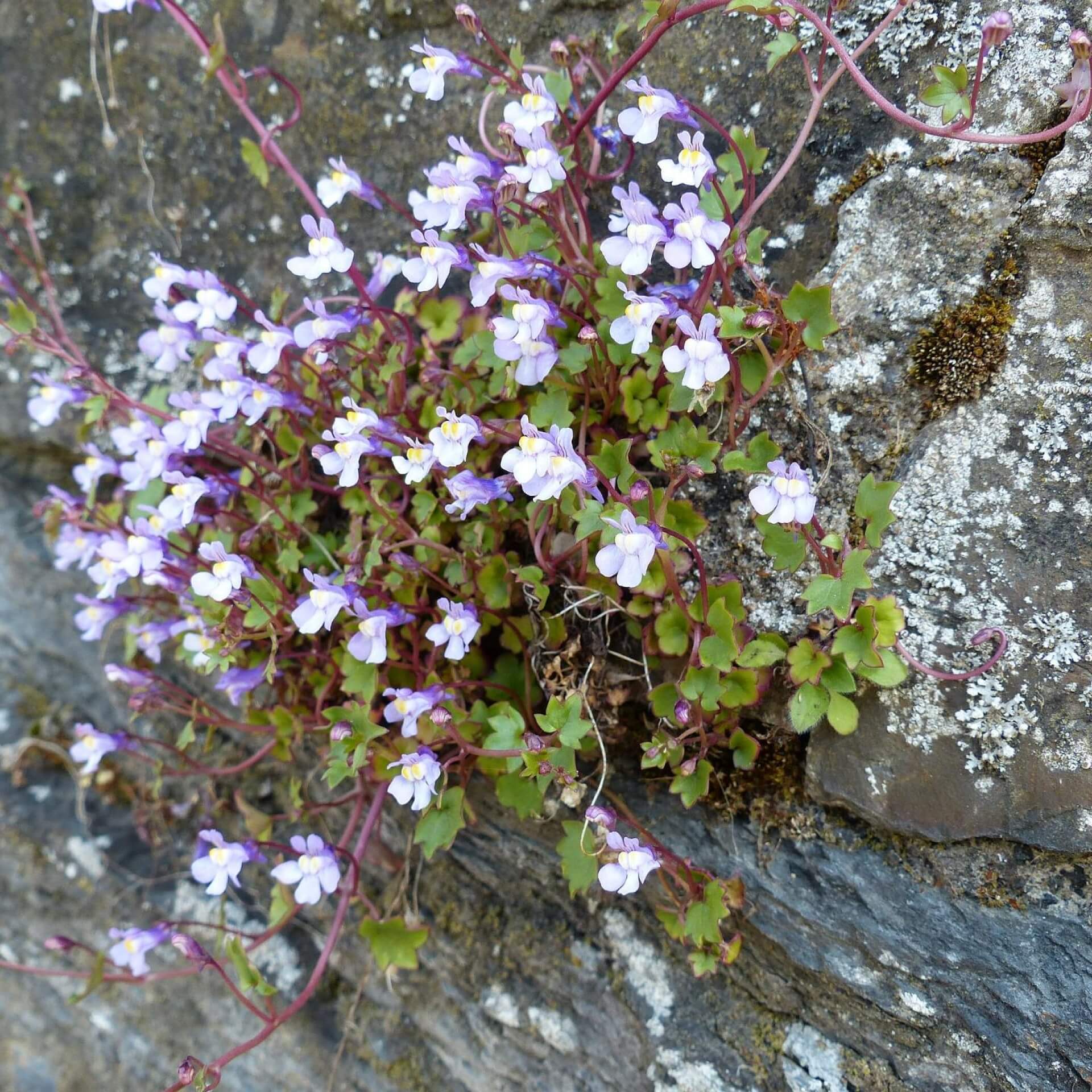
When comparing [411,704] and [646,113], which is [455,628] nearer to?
[411,704]

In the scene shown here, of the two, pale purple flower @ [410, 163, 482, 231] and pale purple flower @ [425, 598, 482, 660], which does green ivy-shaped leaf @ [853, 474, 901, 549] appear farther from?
pale purple flower @ [410, 163, 482, 231]

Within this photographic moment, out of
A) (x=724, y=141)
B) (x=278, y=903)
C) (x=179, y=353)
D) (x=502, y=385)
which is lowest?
(x=278, y=903)

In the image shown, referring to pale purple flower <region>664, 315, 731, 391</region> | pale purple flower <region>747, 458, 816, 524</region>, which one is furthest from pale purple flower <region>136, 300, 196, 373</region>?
pale purple flower <region>747, 458, 816, 524</region>

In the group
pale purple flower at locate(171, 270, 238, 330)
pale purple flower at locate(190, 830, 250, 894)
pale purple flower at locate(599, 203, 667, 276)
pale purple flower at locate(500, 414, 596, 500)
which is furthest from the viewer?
pale purple flower at locate(171, 270, 238, 330)

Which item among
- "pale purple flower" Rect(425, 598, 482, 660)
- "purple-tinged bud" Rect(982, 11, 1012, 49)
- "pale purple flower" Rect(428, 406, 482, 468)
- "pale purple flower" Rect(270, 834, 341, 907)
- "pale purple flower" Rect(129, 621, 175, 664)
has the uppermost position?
"purple-tinged bud" Rect(982, 11, 1012, 49)

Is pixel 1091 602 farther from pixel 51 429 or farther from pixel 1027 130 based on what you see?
pixel 51 429

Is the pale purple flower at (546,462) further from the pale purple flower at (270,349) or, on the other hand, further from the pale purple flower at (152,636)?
the pale purple flower at (152,636)

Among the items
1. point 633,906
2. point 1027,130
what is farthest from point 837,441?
point 633,906
